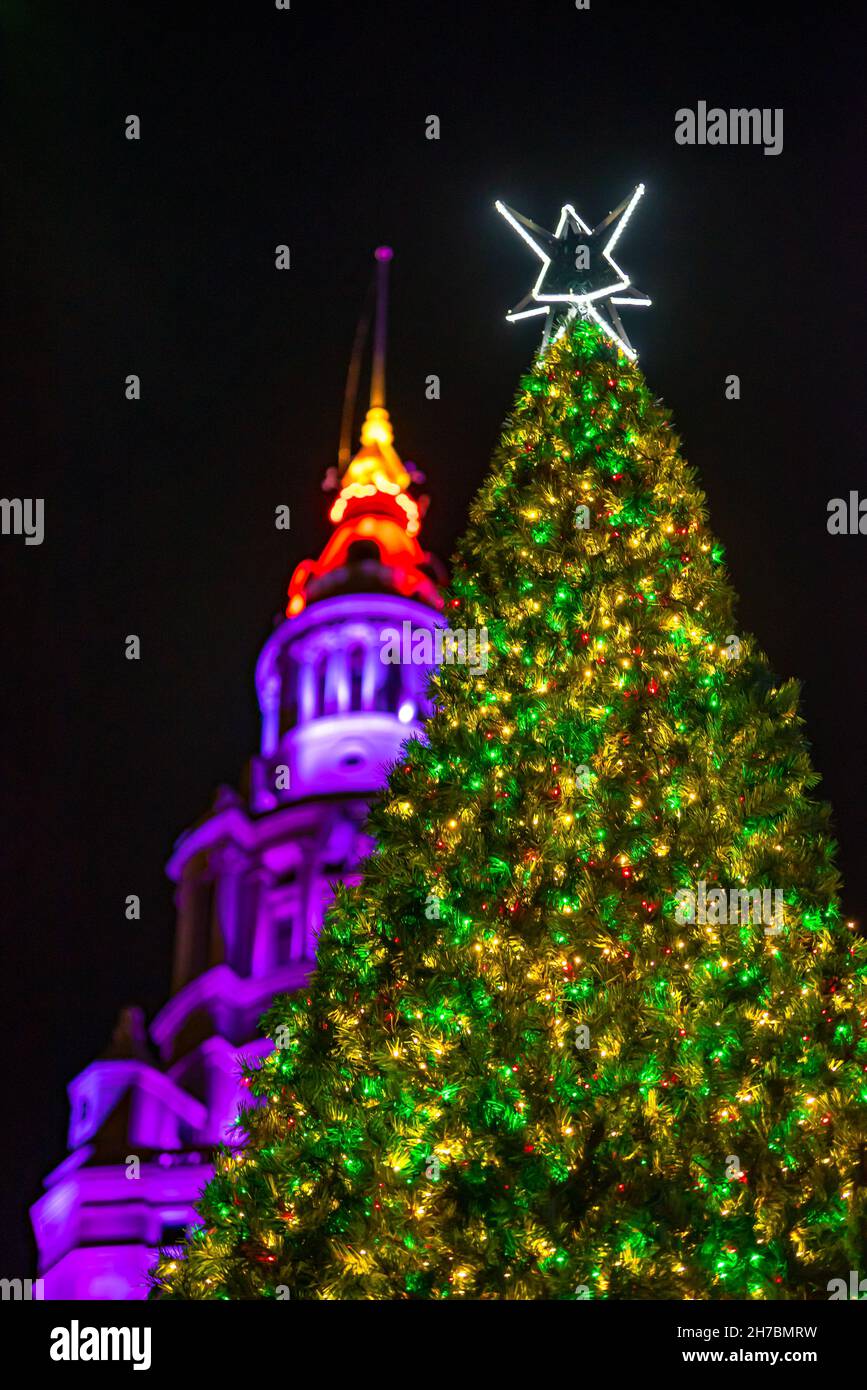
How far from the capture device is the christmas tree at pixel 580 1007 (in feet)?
22.9

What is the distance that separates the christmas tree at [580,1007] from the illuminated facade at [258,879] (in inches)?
1082

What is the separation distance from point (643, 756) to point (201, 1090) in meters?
32.6

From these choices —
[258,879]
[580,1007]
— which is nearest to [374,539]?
[258,879]

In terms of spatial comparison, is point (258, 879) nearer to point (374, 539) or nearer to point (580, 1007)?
point (374, 539)

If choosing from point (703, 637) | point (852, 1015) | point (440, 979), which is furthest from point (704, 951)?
point (703, 637)

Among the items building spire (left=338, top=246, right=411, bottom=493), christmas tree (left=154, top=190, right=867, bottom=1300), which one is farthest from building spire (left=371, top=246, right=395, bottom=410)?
christmas tree (left=154, top=190, right=867, bottom=1300)

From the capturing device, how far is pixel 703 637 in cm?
860

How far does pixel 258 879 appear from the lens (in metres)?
41.4

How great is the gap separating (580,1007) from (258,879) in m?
34.8

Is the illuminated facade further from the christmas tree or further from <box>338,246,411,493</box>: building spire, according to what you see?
the christmas tree

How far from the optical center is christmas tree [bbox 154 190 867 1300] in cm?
698

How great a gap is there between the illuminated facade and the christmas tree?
2747cm

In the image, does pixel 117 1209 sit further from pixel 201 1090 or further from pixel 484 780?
pixel 484 780
